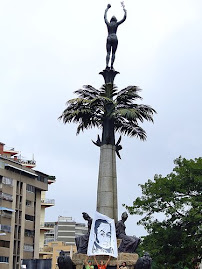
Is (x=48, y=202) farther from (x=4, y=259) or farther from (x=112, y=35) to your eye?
(x=112, y=35)

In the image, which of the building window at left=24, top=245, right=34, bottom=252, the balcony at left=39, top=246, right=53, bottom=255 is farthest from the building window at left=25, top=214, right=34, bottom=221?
the balcony at left=39, top=246, right=53, bottom=255

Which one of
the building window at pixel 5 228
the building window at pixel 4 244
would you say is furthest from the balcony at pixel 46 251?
the building window at pixel 5 228

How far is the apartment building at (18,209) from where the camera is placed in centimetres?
6594

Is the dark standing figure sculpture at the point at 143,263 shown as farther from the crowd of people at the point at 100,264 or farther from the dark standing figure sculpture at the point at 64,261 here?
the dark standing figure sculpture at the point at 64,261

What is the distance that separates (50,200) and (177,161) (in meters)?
42.5

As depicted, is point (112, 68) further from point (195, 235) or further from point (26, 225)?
point (26, 225)

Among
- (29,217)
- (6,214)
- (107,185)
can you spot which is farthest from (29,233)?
(107,185)

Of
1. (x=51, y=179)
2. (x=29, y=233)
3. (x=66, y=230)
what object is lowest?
(x=29, y=233)

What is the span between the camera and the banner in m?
19.4

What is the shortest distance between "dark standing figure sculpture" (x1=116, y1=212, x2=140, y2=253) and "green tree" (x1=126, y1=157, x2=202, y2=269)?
47.9 ft

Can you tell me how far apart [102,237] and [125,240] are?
0.83m

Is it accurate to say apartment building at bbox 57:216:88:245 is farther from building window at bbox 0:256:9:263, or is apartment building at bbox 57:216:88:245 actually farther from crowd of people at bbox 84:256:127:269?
crowd of people at bbox 84:256:127:269

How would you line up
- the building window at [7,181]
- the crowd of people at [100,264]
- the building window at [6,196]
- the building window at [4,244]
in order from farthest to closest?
1. the building window at [7,181]
2. the building window at [6,196]
3. the building window at [4,244]
4. the crowd of people at [100,264]

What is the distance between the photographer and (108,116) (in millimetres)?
22203
